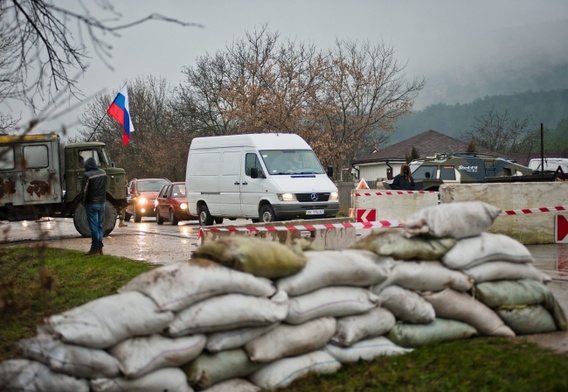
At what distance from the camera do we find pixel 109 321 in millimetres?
5242

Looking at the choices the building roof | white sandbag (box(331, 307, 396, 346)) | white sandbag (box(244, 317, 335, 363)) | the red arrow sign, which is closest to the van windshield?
the red arrow sign

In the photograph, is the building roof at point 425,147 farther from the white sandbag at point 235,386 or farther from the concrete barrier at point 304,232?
the white sandbag at point 235,386

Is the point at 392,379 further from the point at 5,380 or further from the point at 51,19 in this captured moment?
the point at 51,19

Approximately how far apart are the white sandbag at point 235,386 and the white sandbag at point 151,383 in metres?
0.18

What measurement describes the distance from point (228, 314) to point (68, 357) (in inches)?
43.8

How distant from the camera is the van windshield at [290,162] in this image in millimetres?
20328

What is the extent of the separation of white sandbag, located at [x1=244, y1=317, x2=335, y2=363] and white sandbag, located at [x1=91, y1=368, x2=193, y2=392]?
0.54m

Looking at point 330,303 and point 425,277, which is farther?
point 425,277

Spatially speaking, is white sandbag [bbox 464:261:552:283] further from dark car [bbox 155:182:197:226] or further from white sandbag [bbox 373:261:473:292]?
dark car [bbox 155:182:197:226]

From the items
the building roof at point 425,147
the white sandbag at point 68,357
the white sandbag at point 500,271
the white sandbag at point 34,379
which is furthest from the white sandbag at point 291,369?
the building roof at point 425,147

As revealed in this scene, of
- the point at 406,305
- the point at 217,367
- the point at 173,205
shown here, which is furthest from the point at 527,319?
the point at 173,205

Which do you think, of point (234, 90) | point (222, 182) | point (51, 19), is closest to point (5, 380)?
point (51, 19)

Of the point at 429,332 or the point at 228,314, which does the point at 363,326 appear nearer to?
the point at 429,332

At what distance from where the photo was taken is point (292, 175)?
20156mm
